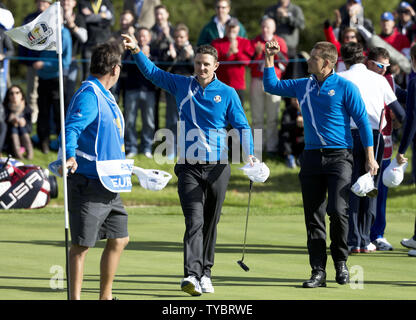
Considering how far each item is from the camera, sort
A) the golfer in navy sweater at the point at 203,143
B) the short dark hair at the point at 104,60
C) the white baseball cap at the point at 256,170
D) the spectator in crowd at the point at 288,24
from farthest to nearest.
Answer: the spectator in crowd at the point at 288,24
the white baseball cap at the point at 256,170
the golfer in navy sweater at the point at 203,143
the short dark hair at the point at 104,60

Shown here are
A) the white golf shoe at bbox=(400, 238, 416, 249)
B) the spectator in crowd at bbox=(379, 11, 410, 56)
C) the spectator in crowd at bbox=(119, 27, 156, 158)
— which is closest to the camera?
the white golf shoe at bbox=(400, 238, 416, 249)

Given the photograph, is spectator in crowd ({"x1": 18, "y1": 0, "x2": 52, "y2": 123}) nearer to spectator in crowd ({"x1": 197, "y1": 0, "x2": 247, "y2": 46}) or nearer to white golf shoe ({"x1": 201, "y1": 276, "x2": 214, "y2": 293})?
spectator in crowd ({"x1": 197, "y1": 0, "x2": 247, "y2": 46})

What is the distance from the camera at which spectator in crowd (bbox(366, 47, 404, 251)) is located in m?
11.2

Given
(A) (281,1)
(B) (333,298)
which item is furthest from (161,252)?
(A) (281,1)

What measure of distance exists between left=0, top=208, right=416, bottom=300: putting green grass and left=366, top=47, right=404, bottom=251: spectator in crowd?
29 centimetres

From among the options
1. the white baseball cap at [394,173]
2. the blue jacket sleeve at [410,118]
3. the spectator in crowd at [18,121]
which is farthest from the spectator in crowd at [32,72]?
the white baseball cap at [394,173]

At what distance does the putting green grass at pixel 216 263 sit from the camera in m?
8.61

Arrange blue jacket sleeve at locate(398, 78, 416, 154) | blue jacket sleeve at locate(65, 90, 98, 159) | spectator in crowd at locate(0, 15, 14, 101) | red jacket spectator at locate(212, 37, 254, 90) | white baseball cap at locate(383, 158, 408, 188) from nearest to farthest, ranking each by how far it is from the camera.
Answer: blue jacket sleeve at locate(65, 90, 98, 159), white baseball cap at locate(383, 158, 408, 188), blue jacket sleeve at locate(398, 78, 416, 154), spectator in crowd at locate(0, 15, 14, 101), red jacket spectator at locate(212, 37, 254, 90)

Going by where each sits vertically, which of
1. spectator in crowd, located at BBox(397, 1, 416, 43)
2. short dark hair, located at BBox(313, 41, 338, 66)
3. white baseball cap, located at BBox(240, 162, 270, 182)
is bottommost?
white baseball cap, located at BBox(240, 162, 270, 182)

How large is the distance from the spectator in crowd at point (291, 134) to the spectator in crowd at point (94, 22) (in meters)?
3.77

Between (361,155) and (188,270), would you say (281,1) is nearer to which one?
(361,155)

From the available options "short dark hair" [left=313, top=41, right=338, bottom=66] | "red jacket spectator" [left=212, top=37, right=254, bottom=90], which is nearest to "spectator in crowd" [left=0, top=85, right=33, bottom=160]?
"red jacket spectator" [left=212, top=37, right=254, bottom=90]

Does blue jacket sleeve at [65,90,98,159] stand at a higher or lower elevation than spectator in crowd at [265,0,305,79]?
lower

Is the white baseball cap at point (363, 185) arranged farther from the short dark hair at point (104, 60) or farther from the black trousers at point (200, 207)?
the short dark hair at point (104, 60)
